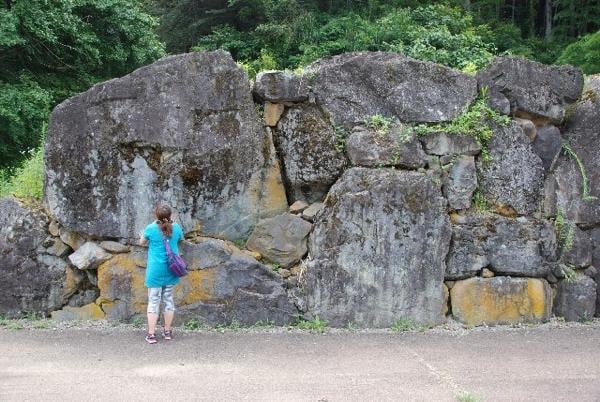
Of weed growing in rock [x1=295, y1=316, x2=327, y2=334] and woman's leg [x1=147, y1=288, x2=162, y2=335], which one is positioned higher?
woman's leg [x1=147, y1=288, x2=162, y2=335]

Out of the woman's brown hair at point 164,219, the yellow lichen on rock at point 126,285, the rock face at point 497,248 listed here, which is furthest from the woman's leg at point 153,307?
the rock face at point 497,248

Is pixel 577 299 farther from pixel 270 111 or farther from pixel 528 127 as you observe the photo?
pixel 270 111

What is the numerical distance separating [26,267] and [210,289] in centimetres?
207

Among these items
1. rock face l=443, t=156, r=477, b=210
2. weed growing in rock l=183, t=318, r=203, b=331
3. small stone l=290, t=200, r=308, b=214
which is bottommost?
weed growing in rock l=183, t=318, r=203, b=331

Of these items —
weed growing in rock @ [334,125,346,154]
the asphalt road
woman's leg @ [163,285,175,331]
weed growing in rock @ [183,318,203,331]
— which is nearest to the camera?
the asphalt road

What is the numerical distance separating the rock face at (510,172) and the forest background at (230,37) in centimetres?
110

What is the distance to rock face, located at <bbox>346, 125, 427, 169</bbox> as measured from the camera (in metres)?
6.73

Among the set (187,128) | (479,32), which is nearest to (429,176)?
(187,128)

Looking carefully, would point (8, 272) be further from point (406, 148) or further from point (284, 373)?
point (406, 148)

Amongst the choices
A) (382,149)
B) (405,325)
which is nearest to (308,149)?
(382,149)

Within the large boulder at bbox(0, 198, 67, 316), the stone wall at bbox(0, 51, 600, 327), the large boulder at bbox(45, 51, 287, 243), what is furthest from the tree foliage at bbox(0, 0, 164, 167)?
the stone wall at bbox(0, 51, 600, 327)

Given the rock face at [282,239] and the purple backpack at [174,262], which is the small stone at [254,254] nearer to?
the rock face at [282,239]

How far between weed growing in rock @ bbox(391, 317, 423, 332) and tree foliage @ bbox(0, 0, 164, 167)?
7.44m

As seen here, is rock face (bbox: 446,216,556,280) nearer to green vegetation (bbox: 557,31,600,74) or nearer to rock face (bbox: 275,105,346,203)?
rock face (bbox: 275,105,346,203)
